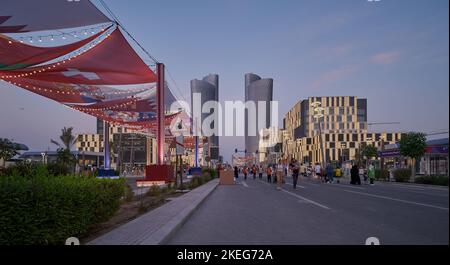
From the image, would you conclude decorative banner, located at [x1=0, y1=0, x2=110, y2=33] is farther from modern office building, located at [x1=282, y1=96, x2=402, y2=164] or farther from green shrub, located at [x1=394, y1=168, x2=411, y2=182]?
modern office building, located at [x1=282, y1=96, x2=402, y2=164]

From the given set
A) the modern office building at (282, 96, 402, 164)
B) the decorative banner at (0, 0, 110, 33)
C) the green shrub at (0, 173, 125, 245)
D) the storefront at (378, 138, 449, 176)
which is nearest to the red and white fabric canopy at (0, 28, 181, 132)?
the decorative banner at (0, 0, 110, 33)

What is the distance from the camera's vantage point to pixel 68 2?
1154cm

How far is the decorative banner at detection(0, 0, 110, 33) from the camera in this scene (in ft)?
37.7

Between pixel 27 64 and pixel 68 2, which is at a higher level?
pixel 68 2

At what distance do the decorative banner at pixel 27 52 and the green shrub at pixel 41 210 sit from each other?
934cm

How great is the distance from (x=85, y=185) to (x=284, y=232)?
3.54 metres

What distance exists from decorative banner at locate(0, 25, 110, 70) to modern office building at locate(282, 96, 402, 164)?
2224 inches

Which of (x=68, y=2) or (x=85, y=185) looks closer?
(x=85, y=185)

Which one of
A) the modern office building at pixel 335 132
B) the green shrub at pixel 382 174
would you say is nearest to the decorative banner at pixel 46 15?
the green shrub at pixel 382 174

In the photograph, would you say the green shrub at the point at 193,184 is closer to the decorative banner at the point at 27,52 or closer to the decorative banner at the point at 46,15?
the decorative banner at the point at 27,52
